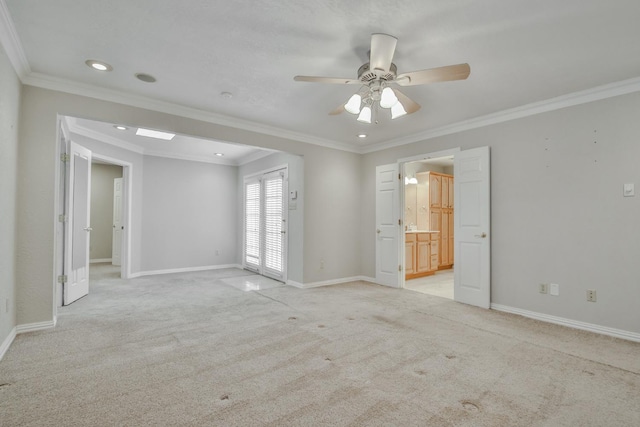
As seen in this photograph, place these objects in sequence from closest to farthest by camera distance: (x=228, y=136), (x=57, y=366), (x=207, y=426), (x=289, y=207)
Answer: (x=207, y=426) → (x=57, y=366) → (x=228, y=136) → (x=289, y=207)

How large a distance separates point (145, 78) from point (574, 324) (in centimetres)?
524

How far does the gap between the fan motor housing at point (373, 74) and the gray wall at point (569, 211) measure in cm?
232

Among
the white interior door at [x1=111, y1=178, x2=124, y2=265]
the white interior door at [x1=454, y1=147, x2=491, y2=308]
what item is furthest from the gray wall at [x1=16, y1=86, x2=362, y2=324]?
the white interior door at [x1=111, y1=178, x2=124, y2=265]

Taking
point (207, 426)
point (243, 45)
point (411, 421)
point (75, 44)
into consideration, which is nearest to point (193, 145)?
point (75, 44)

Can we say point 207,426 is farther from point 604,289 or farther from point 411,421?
point 604,289

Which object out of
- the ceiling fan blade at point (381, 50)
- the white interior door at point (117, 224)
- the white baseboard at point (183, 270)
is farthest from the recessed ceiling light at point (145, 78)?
the white interior door at point (117, 224)

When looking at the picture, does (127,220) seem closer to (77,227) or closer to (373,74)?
(77,227)

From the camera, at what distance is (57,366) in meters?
2.39

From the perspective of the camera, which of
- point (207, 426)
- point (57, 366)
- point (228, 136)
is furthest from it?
point (228, 136)

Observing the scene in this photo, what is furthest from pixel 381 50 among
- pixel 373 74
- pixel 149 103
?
pixel 149 103

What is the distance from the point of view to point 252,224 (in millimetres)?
6895

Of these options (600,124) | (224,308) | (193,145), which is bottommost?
(224,308)

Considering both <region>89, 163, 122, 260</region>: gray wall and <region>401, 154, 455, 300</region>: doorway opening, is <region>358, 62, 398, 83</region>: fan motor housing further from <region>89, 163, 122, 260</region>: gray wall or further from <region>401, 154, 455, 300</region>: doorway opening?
<region>89, 163, 122, 260</region>: gray wall

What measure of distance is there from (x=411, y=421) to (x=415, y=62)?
8.97ft
